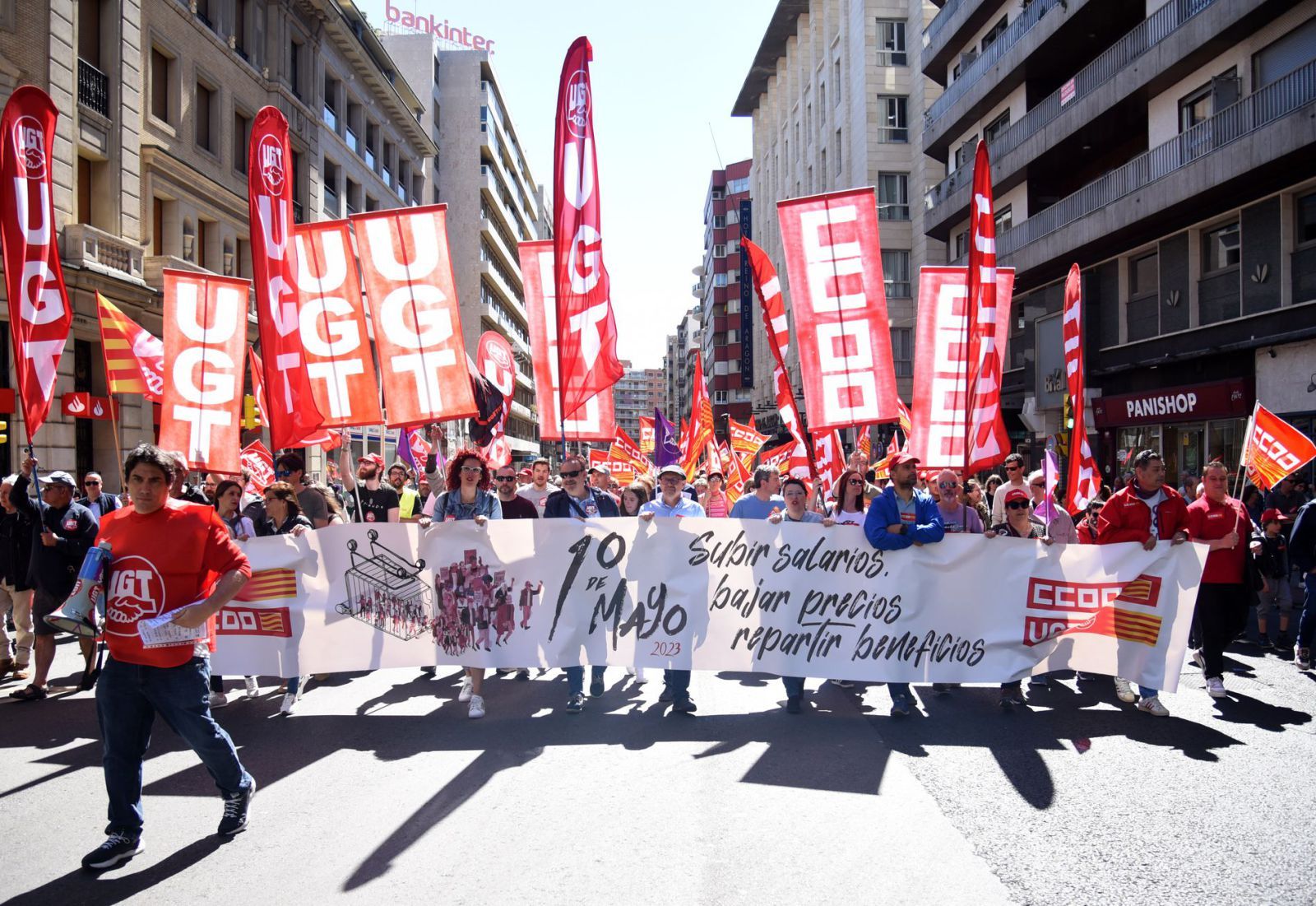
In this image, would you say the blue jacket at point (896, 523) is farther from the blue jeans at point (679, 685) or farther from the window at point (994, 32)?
the window at point (994, 32)

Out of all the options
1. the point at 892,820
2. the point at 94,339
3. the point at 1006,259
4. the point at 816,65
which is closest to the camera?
the point at 892,820

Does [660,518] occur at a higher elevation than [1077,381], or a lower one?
lower

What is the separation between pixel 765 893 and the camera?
12.7 ft

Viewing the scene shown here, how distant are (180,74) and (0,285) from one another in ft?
27.2

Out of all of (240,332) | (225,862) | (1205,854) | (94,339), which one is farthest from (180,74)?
(1205,854)

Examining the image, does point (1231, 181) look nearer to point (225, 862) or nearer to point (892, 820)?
point (892, 820)

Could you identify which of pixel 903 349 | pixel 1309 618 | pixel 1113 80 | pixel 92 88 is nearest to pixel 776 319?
pixel 1309 618

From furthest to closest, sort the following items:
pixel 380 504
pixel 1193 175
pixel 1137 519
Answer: pixel 1193 175 < pixel 380 504 < pixel 1137 519

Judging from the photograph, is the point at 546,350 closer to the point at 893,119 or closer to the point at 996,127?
the point at 996,127

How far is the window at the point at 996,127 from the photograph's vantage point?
28.7 meters

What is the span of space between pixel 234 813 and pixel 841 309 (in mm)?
6607

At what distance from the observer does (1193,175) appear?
18.5 meters

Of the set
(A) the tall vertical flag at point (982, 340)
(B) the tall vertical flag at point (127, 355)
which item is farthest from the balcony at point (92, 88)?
(A) the tall vertical flag at point (982, 340)

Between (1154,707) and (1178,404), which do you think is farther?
(1178,404)
